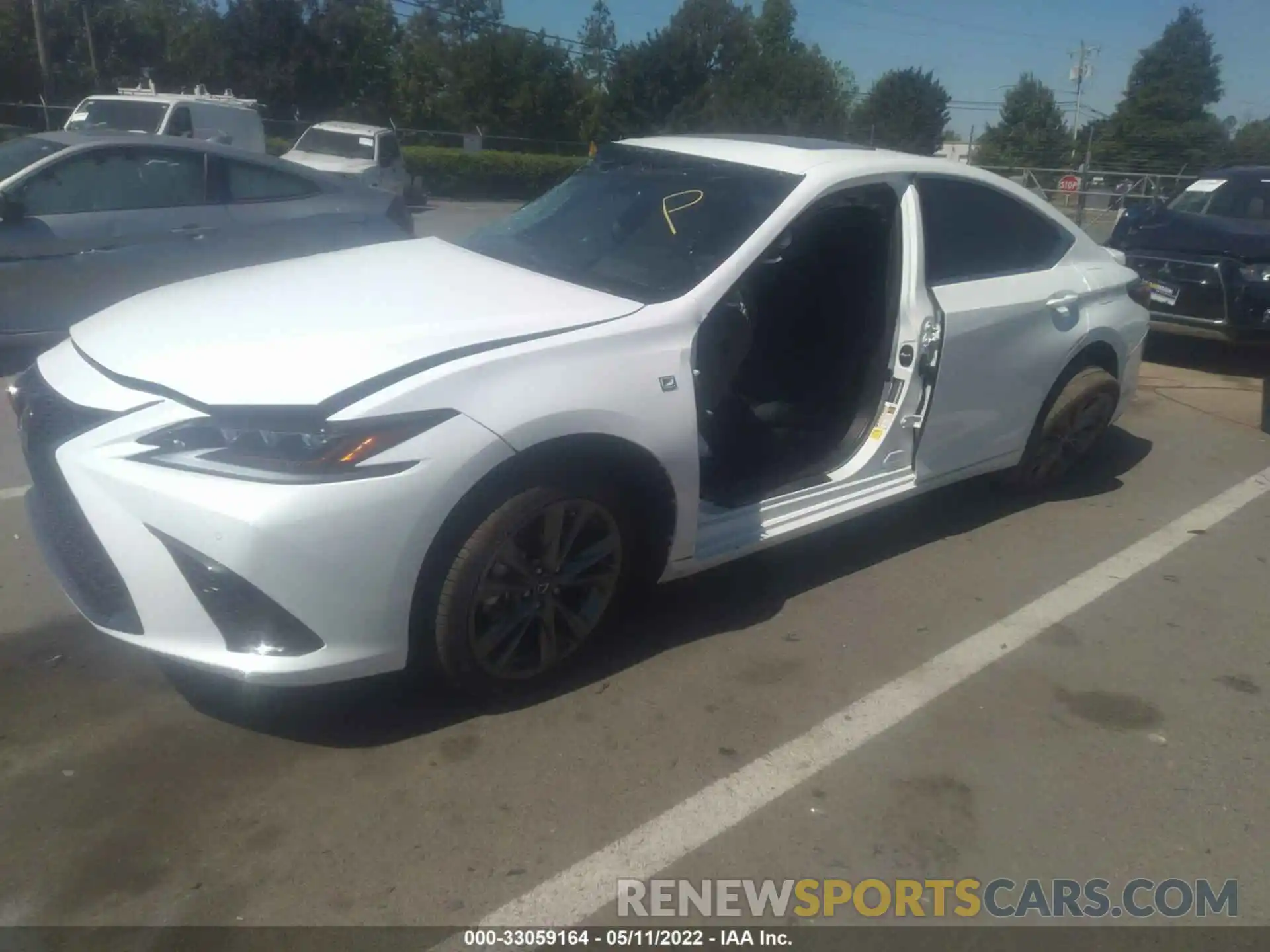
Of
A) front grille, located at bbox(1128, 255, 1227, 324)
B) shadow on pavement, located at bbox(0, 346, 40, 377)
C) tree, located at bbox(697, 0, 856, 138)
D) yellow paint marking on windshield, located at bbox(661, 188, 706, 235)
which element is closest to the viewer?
yellow paint marking on windshield, located at bbox(661, 188, 706, 235)

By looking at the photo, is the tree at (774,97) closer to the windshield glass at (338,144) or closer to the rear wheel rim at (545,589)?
the windshield glass at (338,144)

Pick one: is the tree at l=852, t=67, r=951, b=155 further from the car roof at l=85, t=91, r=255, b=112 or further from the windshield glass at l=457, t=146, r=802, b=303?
the windshield glass at l=457, t=146, r=802, b=303

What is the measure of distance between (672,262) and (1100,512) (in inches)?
113

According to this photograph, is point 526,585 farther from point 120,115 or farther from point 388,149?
point 388,149

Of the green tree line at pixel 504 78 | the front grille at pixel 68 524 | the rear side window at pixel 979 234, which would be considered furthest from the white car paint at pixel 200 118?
the green tree line at pixel 504 78

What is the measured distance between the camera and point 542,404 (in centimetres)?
310

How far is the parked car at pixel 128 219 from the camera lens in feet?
21.6

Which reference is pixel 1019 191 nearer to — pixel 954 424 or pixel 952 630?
pixel 954 424

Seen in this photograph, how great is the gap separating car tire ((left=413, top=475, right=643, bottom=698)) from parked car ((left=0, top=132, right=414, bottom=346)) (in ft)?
15.8

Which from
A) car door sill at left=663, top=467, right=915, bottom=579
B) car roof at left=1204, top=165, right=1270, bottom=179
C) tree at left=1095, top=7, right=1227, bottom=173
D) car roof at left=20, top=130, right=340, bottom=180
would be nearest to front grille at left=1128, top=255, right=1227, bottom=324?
car roof at left=1204, top=165, right=1270, bottom=179

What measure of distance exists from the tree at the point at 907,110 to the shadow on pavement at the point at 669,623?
159 feet

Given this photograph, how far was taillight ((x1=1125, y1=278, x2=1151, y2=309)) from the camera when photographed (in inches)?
218

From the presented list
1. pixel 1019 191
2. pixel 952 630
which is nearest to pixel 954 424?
pixel 952 630

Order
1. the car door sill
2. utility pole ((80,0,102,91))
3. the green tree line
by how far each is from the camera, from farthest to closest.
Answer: the green tree line
utility pole ((80,0,102,91))
the car door sill
